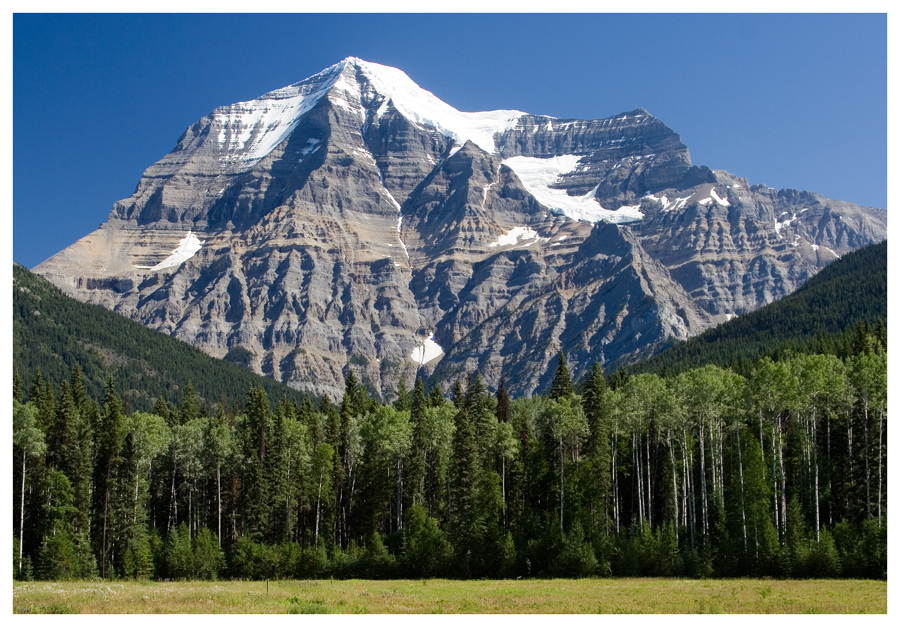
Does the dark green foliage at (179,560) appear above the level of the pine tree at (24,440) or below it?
below

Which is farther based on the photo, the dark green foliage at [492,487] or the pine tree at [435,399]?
the pine tree at [435,399]

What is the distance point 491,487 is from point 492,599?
27.4 m

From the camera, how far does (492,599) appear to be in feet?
155

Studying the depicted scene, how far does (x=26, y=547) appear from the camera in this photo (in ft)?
234

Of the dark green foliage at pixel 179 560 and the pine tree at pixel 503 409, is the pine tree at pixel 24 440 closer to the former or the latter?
the dark green foliage at pixel 179 560

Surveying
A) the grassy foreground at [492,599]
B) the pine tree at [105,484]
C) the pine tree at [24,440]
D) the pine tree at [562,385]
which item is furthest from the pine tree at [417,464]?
the pine tree at [24,440]

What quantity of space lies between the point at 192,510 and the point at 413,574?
1067 inches

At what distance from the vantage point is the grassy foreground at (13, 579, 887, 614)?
133 feet

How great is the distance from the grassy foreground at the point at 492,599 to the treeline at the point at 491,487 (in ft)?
27.8

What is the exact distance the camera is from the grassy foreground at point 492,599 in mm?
40594

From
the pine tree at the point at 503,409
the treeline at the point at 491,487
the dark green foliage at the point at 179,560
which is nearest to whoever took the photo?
the treeline at the point at 491,487

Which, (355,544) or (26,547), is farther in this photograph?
(355,544)
